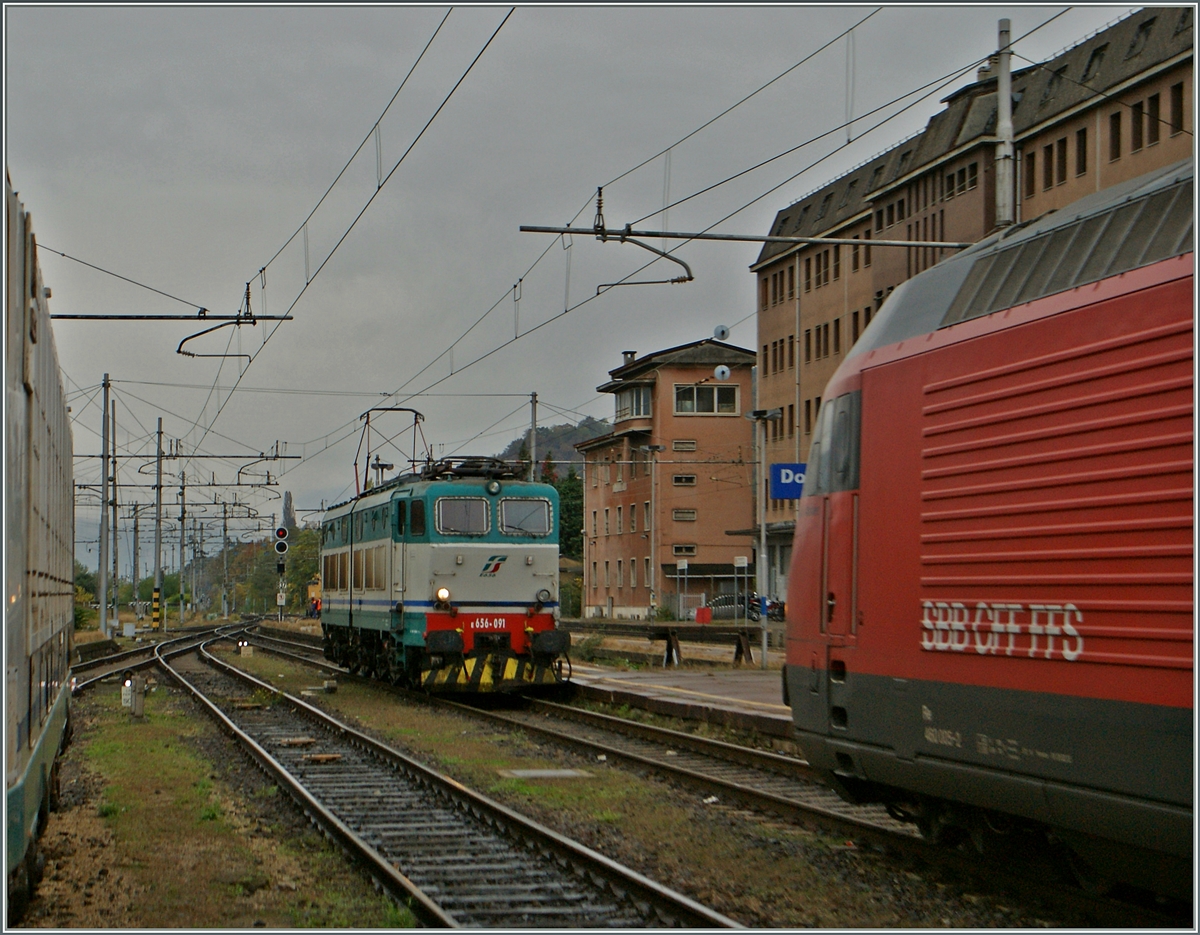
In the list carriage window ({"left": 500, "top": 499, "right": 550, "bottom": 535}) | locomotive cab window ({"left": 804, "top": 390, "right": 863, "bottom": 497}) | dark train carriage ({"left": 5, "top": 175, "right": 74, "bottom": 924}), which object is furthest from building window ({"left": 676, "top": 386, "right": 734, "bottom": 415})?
dark train carriage ({"left": 5, "top": 175, "right": 74, "bottom": 924})

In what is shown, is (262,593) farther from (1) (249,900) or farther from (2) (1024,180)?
(1) (249,900)

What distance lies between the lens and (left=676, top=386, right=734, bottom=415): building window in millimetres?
66625

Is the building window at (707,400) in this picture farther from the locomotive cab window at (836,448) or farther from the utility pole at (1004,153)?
the locomotive cab window at (836,448)

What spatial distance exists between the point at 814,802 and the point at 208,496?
209 ft

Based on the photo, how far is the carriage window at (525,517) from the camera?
70.2ft

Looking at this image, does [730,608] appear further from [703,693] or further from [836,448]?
[836,448]

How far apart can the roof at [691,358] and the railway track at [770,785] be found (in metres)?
45.8

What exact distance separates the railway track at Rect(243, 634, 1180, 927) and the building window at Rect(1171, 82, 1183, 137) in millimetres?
24760

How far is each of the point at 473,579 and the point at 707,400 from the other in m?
47.5

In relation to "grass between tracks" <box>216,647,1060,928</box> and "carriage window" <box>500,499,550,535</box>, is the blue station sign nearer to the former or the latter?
"carriage window" <box>500,499,550,535</box>

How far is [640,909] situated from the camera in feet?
26.1

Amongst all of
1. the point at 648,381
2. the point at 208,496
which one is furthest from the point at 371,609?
the point at 208,496

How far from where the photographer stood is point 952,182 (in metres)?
46.8

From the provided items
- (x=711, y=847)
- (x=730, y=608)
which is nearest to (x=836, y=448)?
(x=711, y=847)
